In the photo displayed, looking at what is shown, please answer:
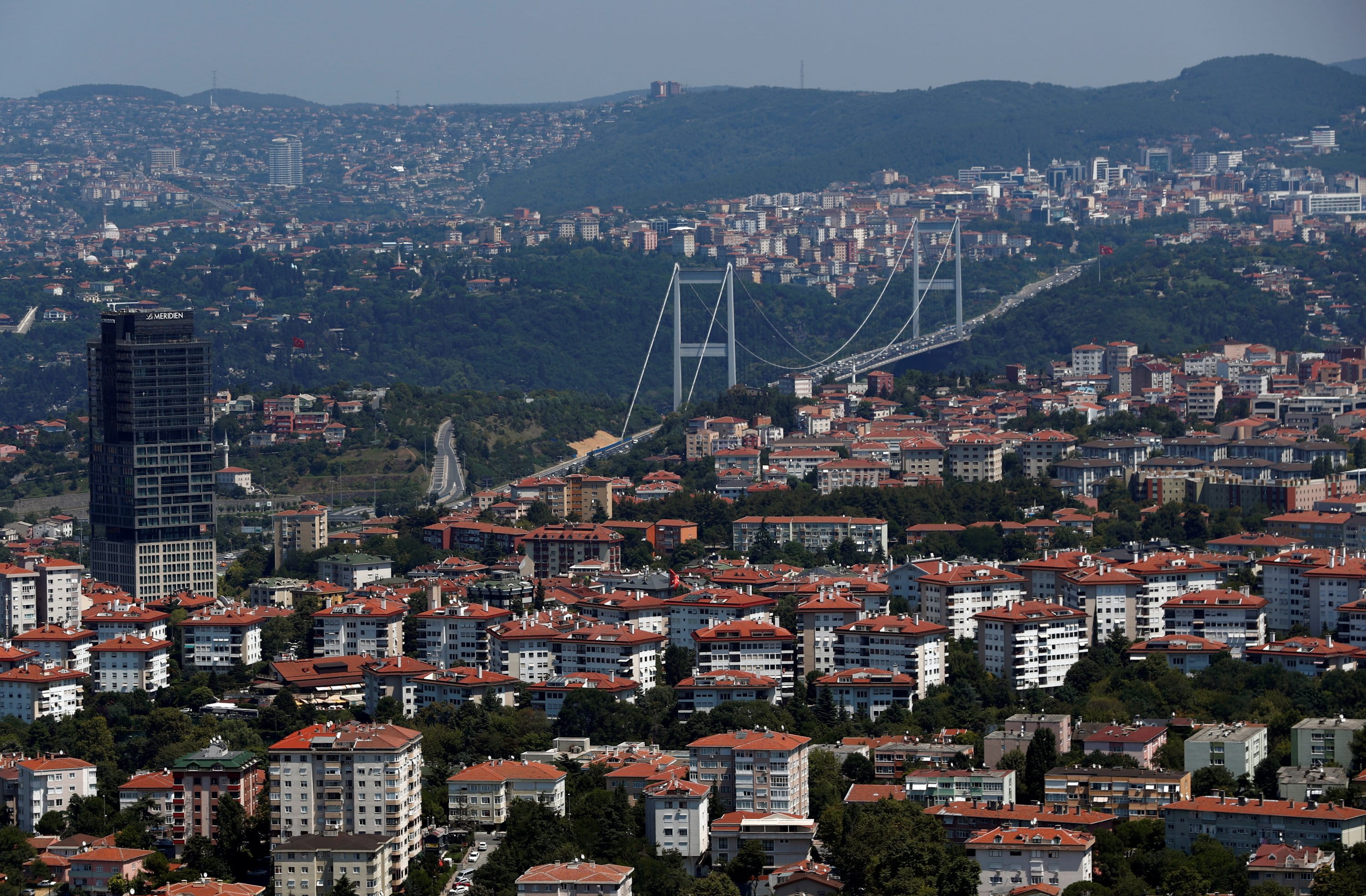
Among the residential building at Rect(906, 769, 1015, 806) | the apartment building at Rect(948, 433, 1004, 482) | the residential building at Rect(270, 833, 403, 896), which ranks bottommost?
the residential building at Rect(270, 833, 403, 896)

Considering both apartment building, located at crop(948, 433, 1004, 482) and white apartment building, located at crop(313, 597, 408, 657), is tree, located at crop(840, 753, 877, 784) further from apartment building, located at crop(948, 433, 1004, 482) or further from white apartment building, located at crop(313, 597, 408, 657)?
apartment building, located at crop(948, 433, 1004, 482)

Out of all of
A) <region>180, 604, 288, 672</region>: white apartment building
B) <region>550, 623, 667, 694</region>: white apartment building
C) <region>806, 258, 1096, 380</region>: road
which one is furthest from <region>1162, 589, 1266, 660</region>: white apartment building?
<region>806, 258, 1096, 380</region>: road

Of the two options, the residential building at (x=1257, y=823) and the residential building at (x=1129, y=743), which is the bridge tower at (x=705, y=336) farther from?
the residential building at (x=1257, y=823)

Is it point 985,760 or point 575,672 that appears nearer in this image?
point 985,760

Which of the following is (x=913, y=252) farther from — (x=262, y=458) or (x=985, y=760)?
(x=985, y=760)

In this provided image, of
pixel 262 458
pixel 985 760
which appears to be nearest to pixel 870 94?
pixel 262 458

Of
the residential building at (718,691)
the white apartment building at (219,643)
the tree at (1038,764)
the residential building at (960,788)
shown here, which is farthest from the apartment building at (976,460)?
the residential building at (960,788)
